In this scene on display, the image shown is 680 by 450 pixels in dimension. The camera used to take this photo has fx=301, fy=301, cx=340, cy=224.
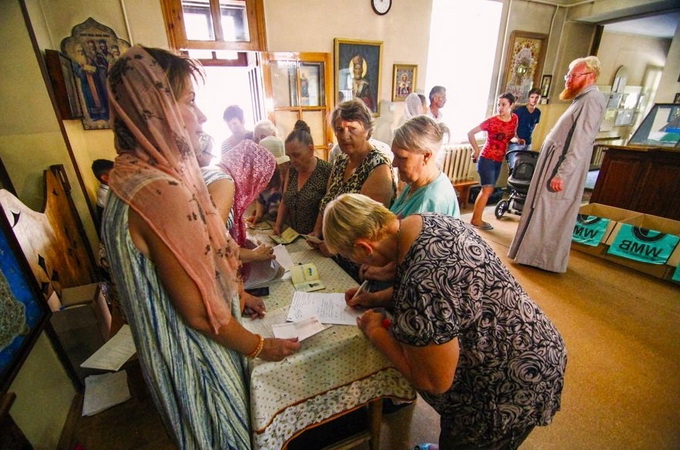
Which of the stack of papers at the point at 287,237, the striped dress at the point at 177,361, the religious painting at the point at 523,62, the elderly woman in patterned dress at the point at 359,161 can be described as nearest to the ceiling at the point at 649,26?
the religious painting at the point at 523,62

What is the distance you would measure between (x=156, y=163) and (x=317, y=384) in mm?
800

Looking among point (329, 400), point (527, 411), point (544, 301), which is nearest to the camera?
point (527, 411)

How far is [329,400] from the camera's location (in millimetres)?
1015

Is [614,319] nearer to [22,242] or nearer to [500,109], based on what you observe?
[500,109]

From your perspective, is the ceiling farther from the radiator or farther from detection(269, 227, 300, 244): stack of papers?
detection(269, 227, 300, 244): stack of papers

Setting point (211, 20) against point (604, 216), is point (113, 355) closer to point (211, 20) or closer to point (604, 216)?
point (211, 20)

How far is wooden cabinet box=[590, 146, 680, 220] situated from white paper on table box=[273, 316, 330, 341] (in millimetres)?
3844

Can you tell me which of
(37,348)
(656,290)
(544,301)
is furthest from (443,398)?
(656,290)

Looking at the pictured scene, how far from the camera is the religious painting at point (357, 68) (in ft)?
12.2

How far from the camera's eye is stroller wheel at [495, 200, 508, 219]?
425 cm

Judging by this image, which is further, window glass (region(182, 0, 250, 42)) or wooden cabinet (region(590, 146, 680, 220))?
window glass (region(182, 0, 250, 42))

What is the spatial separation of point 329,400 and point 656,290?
10.2 feet

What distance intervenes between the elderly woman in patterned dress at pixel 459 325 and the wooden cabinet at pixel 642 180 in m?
3.35

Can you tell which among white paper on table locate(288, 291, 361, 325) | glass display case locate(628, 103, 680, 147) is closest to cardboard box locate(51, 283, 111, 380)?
white paper on table locate(288, 291, 361, 325)
